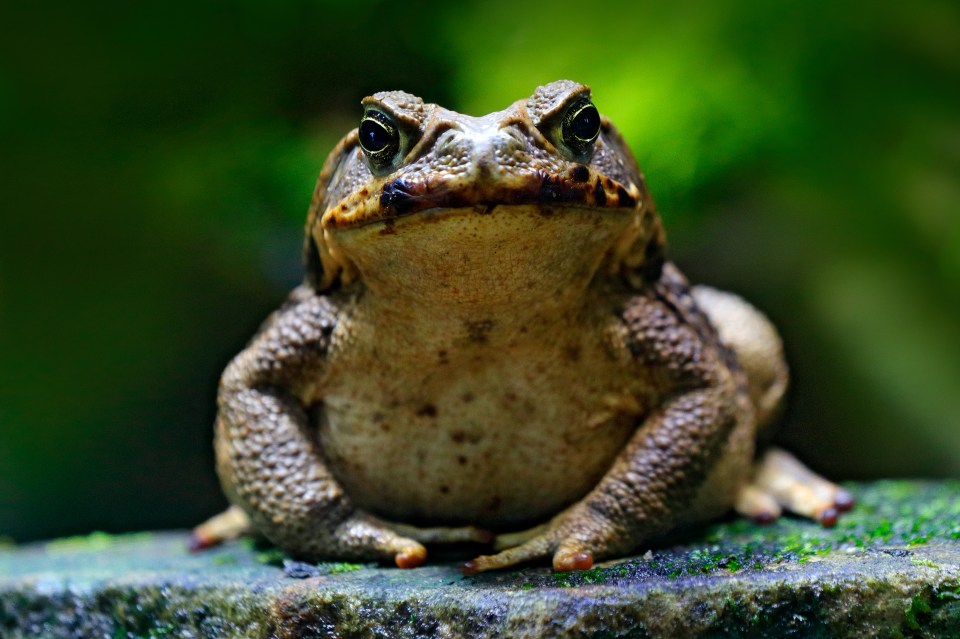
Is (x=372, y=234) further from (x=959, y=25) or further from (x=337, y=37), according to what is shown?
(x=959, y=25)

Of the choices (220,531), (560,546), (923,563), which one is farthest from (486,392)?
Answer: (220,531)

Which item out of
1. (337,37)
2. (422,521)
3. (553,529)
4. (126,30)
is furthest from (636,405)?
(126,30)

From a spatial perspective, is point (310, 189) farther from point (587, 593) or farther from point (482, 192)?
point (587, 593)

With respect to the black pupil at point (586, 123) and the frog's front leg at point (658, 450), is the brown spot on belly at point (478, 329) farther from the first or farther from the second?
the black pupil at point (586, 123)

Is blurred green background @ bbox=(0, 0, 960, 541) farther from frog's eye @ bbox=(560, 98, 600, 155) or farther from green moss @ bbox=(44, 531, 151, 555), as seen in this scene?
frog's eye @ bbox=(560, 98, 600, 155)

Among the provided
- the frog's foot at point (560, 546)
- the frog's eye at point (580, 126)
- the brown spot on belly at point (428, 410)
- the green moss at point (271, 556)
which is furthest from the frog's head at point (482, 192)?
the green moss at point (271, 556)
